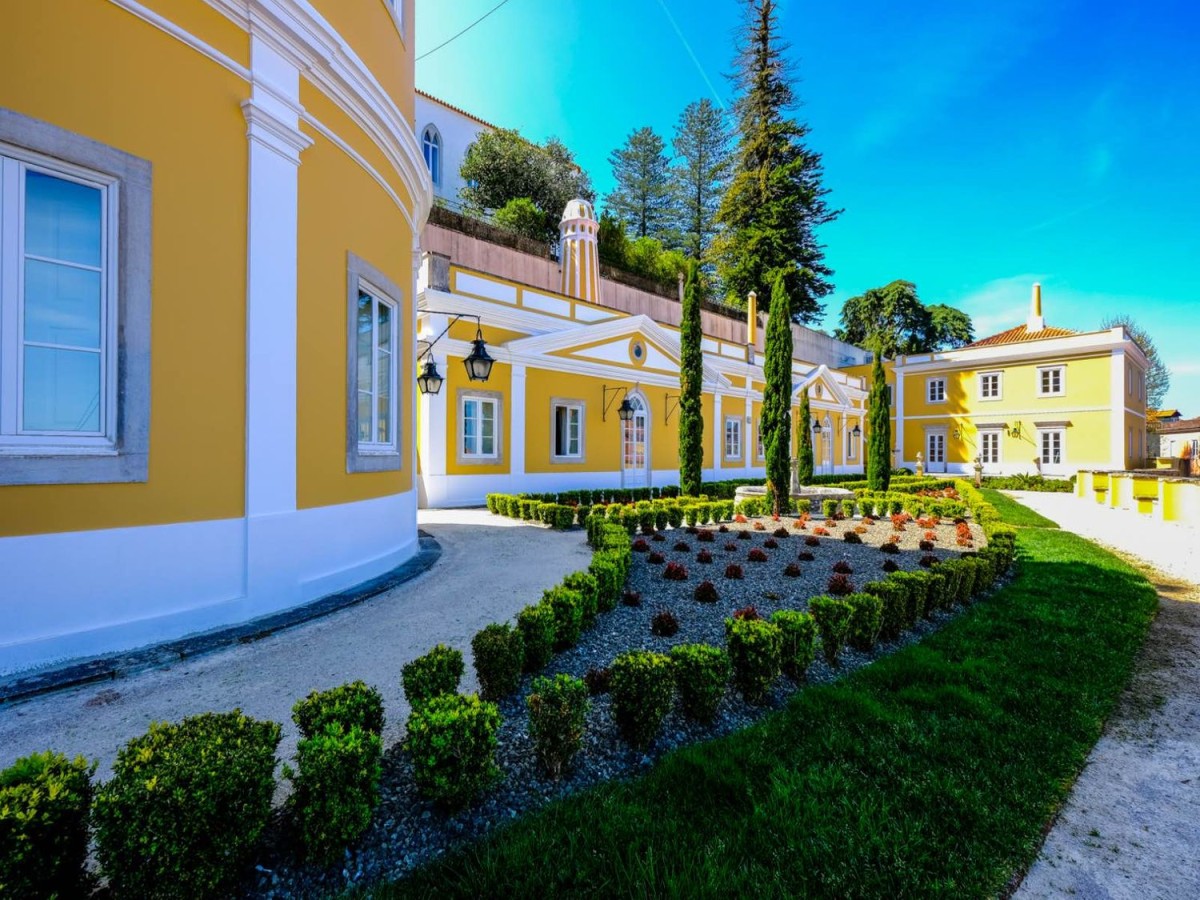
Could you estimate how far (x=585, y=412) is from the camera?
15.1 m

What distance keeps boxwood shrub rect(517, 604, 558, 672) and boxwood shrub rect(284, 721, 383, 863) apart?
1.42 meters

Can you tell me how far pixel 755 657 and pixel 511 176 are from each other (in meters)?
25.2

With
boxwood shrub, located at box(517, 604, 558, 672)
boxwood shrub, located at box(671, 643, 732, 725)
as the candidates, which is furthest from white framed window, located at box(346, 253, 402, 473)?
boxwood shrub, located at box(671, 643, 732, 725)

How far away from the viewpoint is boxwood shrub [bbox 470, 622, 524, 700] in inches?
118

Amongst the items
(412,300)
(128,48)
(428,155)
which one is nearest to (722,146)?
(428,155)

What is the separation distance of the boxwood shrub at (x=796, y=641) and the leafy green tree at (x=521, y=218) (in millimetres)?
20753

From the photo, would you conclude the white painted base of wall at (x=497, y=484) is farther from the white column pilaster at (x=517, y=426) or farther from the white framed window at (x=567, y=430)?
the white framed window at (x=567, y=430)

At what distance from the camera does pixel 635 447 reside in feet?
54.2

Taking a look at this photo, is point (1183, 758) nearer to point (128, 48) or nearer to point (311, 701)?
point (311, 701)

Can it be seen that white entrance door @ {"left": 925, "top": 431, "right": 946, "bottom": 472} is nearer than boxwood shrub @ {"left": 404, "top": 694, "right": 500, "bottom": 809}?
No

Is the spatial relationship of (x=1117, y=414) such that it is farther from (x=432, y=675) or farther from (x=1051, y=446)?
(x=432, y=675)

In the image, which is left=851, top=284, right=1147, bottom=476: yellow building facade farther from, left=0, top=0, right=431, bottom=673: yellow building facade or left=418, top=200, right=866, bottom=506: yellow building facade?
left=0, top=0, right=431, bottom=673: yellow building facade

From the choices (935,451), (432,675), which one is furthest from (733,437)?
(432,675)

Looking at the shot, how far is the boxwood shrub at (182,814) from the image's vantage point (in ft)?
4.99
